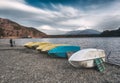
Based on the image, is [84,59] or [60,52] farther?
[60,52]

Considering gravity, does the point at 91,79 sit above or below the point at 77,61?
below

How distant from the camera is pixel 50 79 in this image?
10.0 metres

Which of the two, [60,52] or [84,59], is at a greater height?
[84,59]

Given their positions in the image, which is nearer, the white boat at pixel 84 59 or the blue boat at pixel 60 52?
the white boat at pixel 84 59

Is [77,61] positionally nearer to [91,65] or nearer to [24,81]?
[91,65]

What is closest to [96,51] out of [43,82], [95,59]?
[95,59]

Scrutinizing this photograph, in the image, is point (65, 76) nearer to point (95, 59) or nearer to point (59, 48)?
point (95, 59)

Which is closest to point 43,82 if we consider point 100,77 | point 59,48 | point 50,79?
point 50,79

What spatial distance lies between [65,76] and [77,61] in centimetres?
212

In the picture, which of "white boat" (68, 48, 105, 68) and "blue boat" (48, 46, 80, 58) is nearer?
"white boat" (68, 48, 105, 68)

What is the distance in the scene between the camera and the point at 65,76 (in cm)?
1079

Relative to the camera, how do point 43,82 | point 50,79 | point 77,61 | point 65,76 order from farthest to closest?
point 77,61 < point 65,76 < point 50,79 < point 43,82

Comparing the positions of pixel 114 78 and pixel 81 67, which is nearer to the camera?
pixel 114 78

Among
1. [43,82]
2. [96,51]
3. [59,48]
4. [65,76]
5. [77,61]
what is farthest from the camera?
[59,48]
